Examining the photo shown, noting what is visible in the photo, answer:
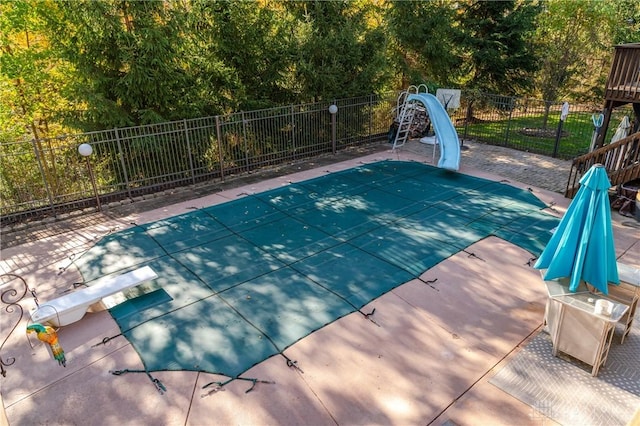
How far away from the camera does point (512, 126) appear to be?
51.0 feet

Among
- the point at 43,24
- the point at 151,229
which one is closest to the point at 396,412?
the point at 151,229

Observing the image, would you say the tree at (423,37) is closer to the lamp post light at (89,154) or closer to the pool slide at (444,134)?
the pool slide at (444,134)

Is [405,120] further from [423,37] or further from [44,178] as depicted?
[44,178]

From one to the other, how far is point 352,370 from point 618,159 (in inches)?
301

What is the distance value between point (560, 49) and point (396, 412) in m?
16.7

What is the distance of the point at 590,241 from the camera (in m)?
4.09

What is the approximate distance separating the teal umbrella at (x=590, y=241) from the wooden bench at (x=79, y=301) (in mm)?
5056

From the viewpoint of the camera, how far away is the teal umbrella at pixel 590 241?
404 centimetres

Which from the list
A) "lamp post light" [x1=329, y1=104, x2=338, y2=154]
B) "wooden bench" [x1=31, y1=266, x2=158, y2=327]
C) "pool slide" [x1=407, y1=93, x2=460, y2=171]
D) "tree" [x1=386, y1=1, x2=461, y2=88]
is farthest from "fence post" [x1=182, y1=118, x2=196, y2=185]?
"tree" [x1=386, y1=1, x2=461, y2=88]

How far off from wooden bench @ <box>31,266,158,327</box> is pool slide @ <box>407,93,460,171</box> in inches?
307

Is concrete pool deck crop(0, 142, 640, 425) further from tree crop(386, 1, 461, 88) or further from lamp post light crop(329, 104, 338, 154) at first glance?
tree crop(386, 1, 461, 88)

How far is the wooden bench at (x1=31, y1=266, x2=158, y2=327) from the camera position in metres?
4.55

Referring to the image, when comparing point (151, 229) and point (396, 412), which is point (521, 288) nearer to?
point (396, 412)

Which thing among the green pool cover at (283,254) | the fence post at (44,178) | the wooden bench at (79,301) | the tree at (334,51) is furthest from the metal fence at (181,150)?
the wooden bench at (79,301)
